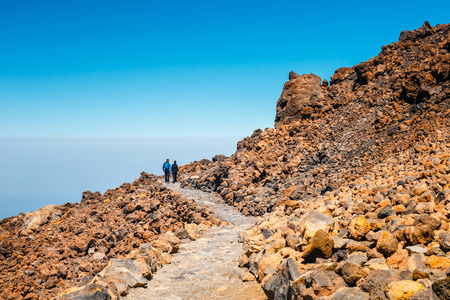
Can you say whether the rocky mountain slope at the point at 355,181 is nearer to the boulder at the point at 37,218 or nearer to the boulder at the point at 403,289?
the boulder at the point at 403,289

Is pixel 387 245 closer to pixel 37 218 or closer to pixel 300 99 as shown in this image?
pixel 37 218

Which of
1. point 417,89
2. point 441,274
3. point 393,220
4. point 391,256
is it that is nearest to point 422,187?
point 393,220

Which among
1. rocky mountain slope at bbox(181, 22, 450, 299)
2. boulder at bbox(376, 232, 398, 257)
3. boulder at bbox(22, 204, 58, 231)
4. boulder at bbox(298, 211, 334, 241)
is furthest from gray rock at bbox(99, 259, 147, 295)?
boulder at bbox(22, 204, 58, 231)

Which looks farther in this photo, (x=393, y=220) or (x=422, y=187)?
(x=422, y=187)

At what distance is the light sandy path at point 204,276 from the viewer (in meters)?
9.75

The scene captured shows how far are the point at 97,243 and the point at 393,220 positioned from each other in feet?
53.1

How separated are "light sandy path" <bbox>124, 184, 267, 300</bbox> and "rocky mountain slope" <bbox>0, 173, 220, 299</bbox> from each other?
506 millimetres

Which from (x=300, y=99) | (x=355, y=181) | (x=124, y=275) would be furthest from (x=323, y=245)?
(x=300, y=99)

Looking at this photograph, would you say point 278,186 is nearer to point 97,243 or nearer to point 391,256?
point 97,243

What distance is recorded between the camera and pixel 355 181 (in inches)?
703

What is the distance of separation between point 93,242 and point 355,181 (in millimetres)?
15246

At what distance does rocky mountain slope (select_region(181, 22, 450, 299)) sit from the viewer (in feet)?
21.1

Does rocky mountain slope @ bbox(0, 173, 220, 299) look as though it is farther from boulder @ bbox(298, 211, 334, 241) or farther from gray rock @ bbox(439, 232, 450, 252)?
gray rock @ bbox(439, 232, 450, 252)

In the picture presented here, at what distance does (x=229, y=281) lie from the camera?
10.8m
